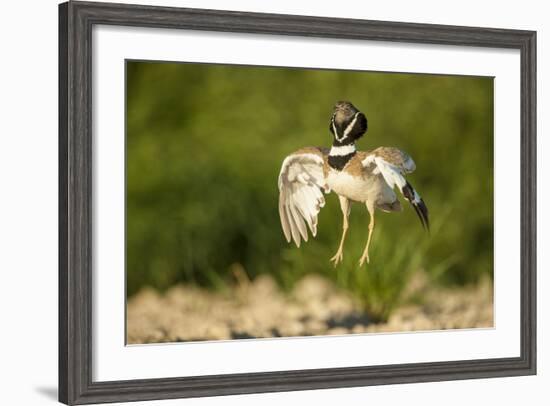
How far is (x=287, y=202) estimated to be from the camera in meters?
3.22

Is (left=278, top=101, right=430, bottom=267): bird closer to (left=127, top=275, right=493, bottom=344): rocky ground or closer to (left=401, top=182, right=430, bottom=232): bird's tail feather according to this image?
(left=401, top=182, right=430, bottom=232): bird's tail feather

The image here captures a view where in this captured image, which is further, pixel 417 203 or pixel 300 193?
pixel 417 203

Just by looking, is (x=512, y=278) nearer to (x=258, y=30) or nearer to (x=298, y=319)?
(x=298, y=319)

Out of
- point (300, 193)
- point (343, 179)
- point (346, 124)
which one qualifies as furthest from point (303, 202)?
point (346, 124)

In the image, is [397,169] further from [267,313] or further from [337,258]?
[267,313]

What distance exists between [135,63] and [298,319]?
0.76 metres

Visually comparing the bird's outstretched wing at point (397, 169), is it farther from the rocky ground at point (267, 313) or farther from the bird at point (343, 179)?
the rocky ground at point (267, 313)

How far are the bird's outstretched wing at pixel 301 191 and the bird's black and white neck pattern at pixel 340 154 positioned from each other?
0.06 ft

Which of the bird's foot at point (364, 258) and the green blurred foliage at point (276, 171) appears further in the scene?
the bird's foot at point (364, 258)

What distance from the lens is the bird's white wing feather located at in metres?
3.22

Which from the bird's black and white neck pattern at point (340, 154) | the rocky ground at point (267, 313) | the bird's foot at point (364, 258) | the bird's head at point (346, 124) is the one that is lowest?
the rocky ground at point (267, 313)

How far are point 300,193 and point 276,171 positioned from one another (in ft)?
0.29

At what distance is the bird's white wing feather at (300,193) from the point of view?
3.22 m

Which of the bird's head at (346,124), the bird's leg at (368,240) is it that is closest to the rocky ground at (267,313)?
the bird's leg at (368,240)
